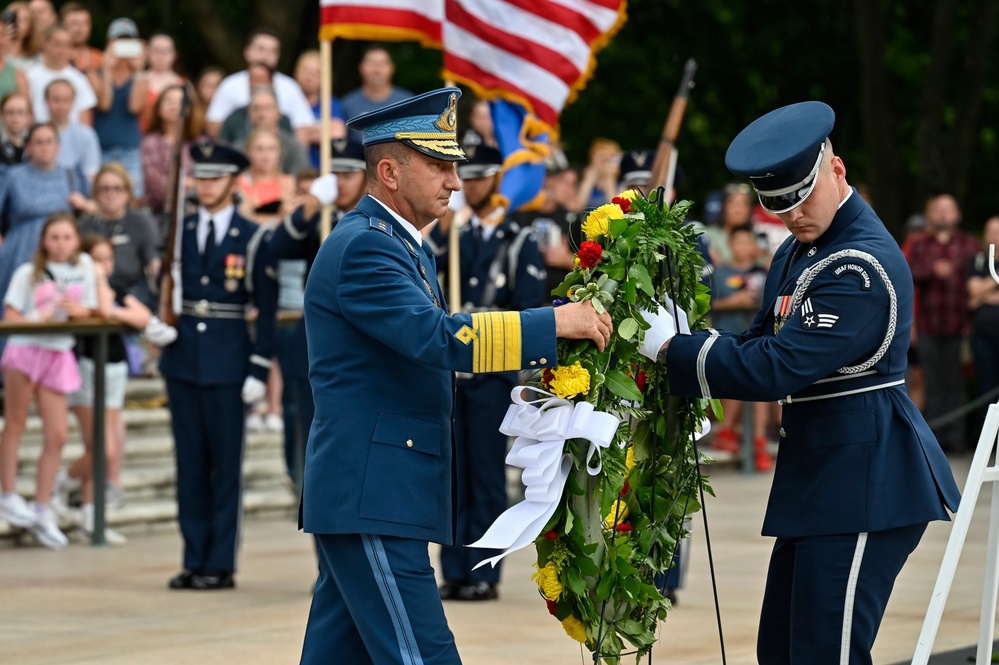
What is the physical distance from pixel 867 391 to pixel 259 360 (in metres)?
5.39

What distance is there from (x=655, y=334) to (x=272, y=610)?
4.26 m

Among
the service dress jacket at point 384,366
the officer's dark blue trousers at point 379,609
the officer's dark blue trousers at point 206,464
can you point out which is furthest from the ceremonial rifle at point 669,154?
the officer's dark blue trousers at point 379,609

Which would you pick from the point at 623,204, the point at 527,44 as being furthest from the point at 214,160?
the point at 623,204

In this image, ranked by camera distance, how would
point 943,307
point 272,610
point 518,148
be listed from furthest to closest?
point 943,307 < point 518,148 < point 272,610

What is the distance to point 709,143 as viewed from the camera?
76.6 feet

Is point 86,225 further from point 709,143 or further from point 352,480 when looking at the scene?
point 709,143

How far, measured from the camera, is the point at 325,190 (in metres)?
8.85

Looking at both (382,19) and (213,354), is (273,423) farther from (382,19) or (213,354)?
(382,19)

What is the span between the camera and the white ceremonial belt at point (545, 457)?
4.59 meters

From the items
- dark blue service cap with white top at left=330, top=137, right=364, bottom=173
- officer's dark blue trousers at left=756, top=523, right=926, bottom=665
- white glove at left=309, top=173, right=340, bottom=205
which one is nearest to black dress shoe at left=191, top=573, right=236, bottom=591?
white glove at left=309, top=173, right=340, bottom=205

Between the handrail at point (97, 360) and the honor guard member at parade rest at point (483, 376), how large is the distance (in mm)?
2670

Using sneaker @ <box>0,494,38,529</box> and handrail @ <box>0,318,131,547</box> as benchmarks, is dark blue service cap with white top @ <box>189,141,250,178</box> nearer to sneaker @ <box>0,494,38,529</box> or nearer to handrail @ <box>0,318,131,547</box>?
handrail @ <box>0,318,131,547</box>

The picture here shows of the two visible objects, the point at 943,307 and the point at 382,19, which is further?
the point at 943,307

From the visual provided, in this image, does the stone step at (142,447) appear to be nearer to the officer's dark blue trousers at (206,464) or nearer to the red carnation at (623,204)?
the officer's dark blue trousers at (206,464)
